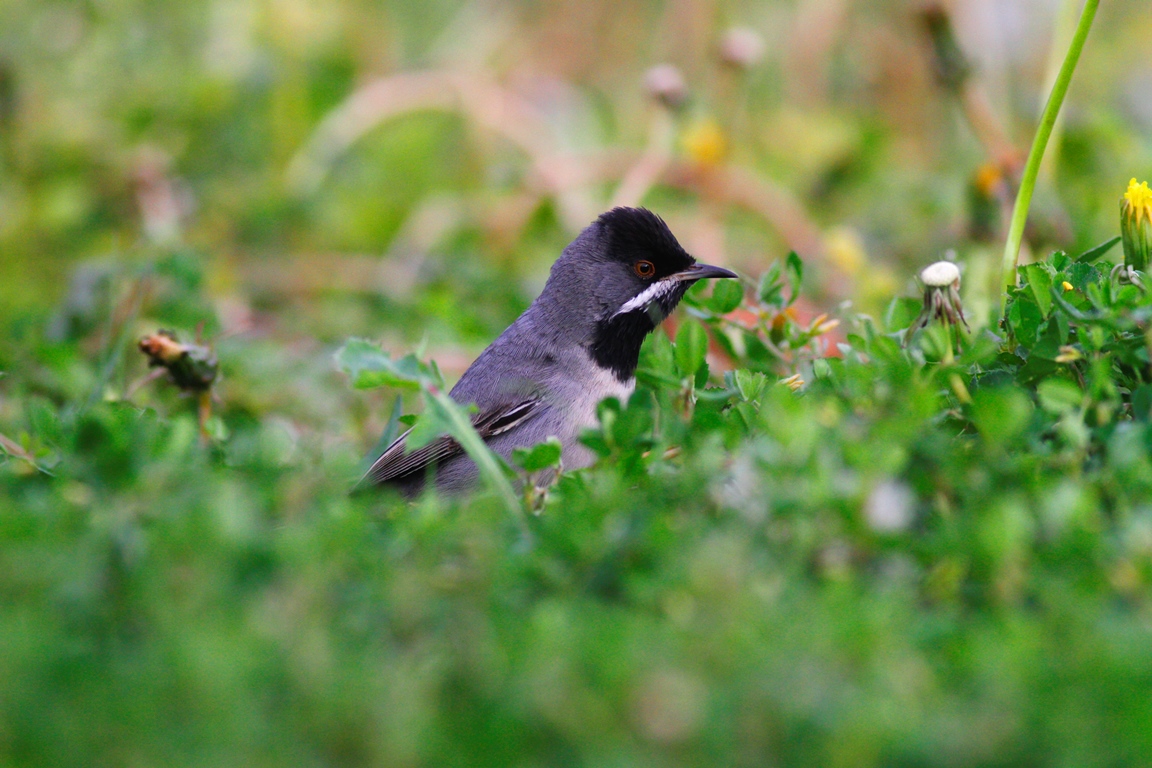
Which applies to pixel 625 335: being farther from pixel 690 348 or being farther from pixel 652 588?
pixel 652 588

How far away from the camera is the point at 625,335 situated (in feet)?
13.4

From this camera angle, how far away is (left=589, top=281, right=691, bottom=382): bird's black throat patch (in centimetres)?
400

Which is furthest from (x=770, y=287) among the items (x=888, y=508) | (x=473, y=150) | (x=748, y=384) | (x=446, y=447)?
(x=473, y=150)

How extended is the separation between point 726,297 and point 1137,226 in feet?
3.07

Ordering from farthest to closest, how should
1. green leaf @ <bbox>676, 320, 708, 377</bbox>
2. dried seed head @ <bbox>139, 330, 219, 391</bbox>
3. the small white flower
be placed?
dried seed head @ <bbox>139, 330, 219, 391</bbox>
green leaf @ <bbox>676, 320, 708, 377</bbox>
the small white flower

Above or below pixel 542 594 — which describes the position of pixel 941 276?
above

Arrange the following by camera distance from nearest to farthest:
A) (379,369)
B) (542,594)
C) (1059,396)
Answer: (542,594) → (1059,396) → (379,369)

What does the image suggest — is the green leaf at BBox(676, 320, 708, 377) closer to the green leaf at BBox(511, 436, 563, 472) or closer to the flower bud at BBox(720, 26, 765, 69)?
the green leaf at BBox(511, 436, 563, 472)

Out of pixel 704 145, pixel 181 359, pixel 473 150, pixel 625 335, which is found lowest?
pixel 625 335

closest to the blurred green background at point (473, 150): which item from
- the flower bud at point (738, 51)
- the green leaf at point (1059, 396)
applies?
the flower bud at point (738, 51)

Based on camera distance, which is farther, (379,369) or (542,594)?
(379,369)

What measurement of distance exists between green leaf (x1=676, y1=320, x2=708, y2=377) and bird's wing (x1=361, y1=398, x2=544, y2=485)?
5.04 feet

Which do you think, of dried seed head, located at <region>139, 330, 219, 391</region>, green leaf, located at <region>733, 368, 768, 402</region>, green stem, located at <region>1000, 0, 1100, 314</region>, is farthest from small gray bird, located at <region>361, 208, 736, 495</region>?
green leaf, located at <region>733, 368, 768, 402</region>

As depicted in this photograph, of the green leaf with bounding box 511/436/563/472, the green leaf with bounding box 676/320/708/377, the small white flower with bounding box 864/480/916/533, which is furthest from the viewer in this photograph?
the green leaf with bounding box 676/320/708/377
